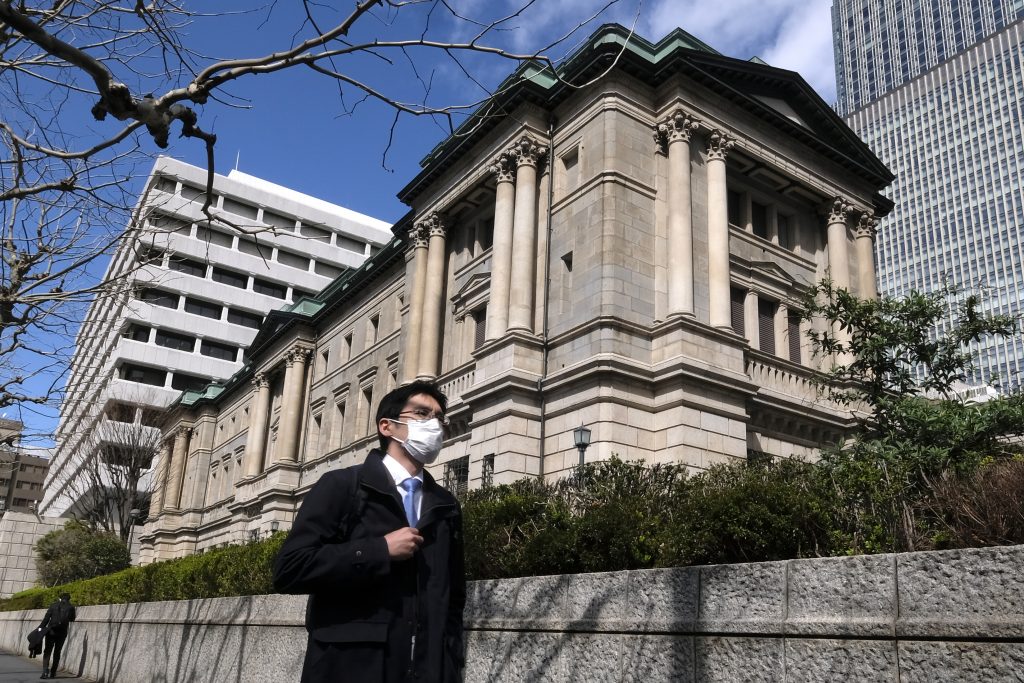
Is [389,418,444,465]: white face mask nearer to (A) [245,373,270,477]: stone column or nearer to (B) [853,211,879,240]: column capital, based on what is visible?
(B) [853,211,879,240]: column capital

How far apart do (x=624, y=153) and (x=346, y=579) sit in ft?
73.2

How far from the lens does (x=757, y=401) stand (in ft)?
77.2

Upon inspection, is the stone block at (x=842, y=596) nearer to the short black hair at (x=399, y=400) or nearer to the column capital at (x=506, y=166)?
the short black hair at (x=399, y=400)

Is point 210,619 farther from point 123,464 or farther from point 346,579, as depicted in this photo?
point 123,464

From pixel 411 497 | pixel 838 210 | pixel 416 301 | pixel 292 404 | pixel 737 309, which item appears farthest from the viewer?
pixel 292 404

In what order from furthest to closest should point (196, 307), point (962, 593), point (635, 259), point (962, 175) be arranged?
1. point (962, 175)
2. point (196, 307)
3. point (635, 259)
4. point (962, 593)

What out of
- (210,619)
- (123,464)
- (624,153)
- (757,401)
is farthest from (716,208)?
(123,464)

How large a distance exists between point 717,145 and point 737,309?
510 centimetres

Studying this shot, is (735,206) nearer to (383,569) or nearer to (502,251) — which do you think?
(502,251)

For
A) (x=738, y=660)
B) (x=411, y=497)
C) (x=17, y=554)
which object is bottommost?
(x=738, y=660)

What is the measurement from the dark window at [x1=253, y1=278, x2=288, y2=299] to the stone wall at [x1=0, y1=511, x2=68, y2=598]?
27613mm

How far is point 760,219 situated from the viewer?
29.1 metres

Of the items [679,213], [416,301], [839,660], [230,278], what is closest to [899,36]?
[230,278]

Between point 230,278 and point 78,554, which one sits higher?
point 230,278
